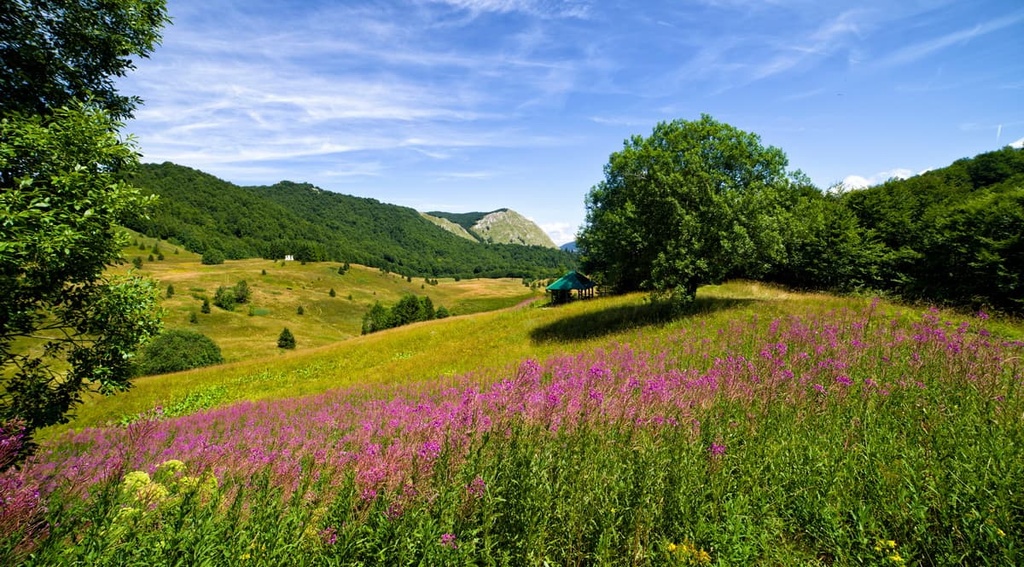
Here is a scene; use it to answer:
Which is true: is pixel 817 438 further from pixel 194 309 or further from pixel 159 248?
pixel 159 248

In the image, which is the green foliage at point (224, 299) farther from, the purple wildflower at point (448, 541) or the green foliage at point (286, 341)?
the purple wildflower at point (448, 541)

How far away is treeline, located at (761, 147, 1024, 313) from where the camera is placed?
50.5 ft

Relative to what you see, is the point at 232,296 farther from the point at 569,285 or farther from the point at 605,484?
the point at 605,484

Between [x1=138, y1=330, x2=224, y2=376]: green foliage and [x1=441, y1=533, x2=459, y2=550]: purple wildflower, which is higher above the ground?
[x1=441, y1=533, x2=459, y2=550]: purple wildflower

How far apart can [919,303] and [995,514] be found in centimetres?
2031

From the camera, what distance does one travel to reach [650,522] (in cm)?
319

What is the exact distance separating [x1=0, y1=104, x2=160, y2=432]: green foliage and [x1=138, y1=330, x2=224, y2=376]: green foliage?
6932 cm

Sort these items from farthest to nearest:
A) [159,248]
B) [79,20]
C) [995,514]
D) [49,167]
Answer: [159,248]
[79,20]
[49,167]
[995,514]

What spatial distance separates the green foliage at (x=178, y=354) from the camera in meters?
60.3

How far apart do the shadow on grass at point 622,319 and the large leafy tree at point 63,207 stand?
15559mm

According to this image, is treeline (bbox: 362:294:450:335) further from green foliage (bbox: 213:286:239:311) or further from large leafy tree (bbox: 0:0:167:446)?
large leafy tree (bbox: 0:0:167:446)

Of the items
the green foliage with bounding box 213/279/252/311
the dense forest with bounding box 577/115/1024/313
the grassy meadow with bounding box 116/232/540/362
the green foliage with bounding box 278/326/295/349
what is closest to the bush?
the grassy meadow with bounding box 116/232/540/362

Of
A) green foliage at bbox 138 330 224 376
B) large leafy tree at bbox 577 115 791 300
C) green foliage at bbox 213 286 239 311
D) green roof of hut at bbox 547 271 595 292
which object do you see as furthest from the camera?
green foliage at bbox 213 286 239 311

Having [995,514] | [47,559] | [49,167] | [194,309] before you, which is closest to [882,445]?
[995,514]
